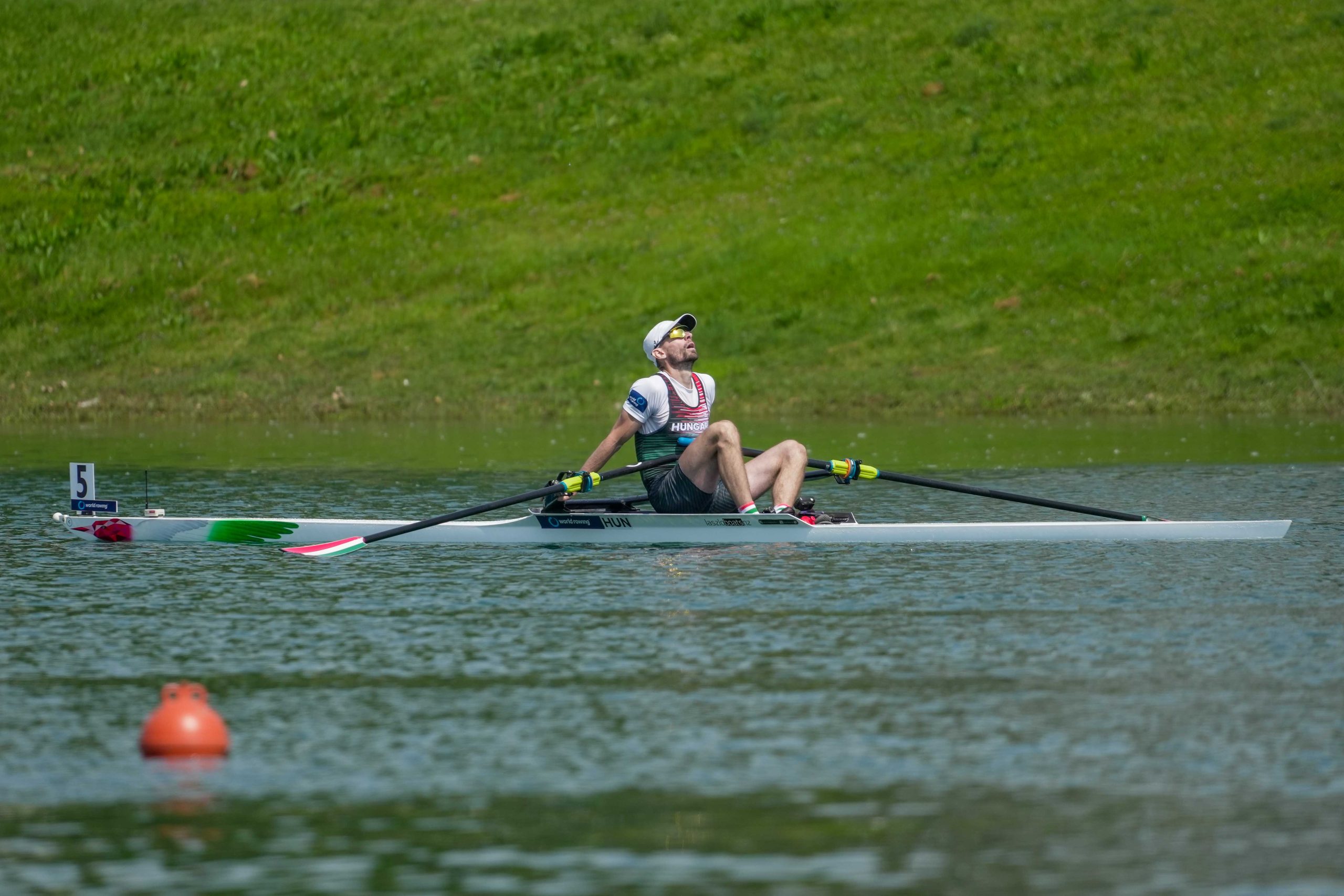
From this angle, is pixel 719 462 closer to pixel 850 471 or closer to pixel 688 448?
pixel 688 448

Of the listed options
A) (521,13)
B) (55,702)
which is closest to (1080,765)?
(55,702)

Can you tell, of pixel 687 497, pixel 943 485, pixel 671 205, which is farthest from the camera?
pixel 671 205

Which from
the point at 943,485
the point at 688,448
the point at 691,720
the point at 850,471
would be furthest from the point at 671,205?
the point at 691,720

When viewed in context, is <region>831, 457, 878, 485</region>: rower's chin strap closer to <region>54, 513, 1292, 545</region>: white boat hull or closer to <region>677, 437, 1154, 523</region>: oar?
<region>677, 437, 1154, 523</region>: oar

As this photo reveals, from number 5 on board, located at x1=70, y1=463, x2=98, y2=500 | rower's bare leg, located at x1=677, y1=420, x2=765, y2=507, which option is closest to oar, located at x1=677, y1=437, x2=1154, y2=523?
rower's bare leg, located at x1=677, y1=420, x2=765, y2=507

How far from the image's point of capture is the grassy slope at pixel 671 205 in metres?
35.7

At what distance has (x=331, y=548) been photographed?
51.4 feet

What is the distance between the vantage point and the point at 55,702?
10023 millimetres

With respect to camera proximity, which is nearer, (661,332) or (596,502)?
(661,332)

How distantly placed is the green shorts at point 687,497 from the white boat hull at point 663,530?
23cm

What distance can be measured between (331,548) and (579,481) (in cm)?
212

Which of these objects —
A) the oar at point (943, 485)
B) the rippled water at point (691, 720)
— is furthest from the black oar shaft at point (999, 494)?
the rippled water at point (691, 720)

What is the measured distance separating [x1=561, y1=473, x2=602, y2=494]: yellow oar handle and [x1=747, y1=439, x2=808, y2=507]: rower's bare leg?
4.03 ft

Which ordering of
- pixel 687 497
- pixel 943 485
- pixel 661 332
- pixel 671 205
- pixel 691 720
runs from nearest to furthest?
pixel 691 720 → pixel 687 497 → pixel 661 332 → pixel 943 485 → pixel 671 205
